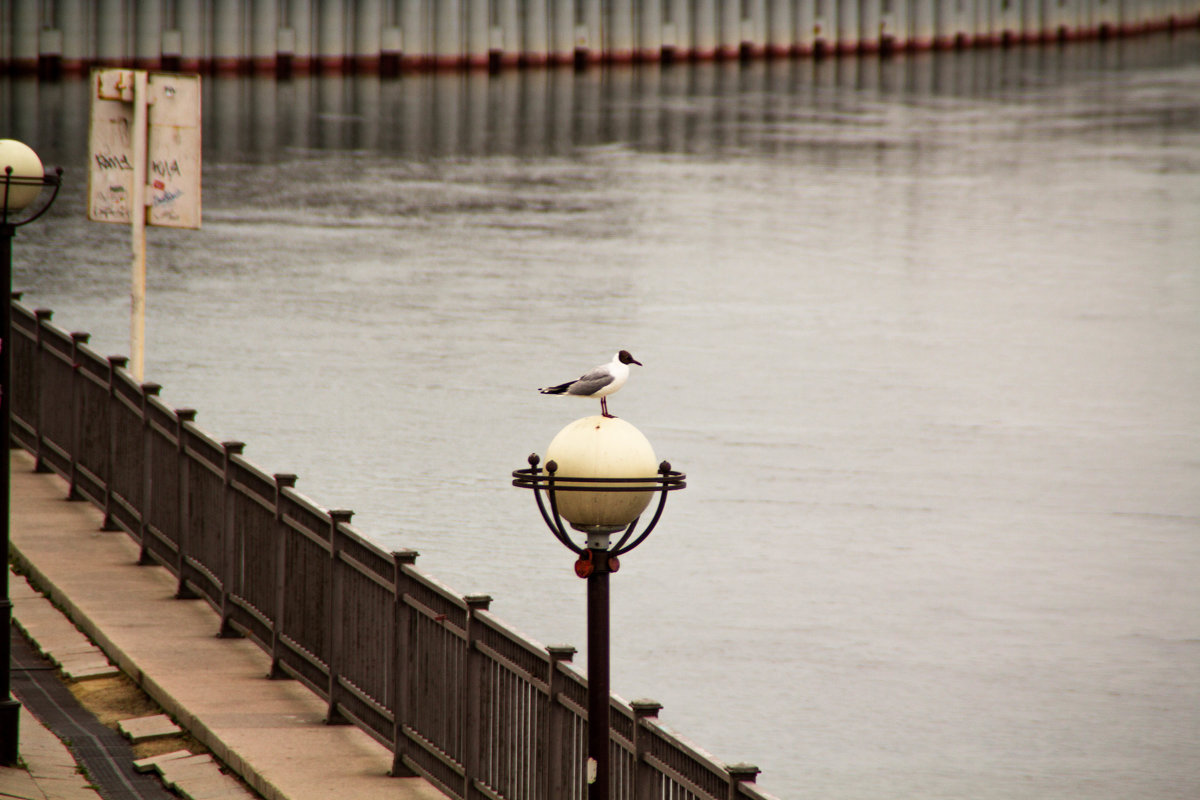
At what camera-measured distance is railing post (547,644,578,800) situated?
8.36m

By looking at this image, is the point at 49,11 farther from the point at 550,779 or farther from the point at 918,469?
the point at 550,779

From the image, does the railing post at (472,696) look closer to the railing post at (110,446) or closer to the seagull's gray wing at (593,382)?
the seagull's gray wing at (593,382)

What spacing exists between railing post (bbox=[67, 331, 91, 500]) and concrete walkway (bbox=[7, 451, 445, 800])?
0.66 ft

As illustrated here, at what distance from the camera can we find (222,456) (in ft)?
39.0

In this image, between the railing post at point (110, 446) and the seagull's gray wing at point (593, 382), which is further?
the railing post at point (110, 446)

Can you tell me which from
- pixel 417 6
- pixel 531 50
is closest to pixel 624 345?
pixel 417 6


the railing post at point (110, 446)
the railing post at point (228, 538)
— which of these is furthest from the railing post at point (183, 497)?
the railing post at point (110, 446)

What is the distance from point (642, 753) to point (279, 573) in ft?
12.9

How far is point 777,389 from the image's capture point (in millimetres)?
25609

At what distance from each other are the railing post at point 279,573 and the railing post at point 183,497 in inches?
62.6

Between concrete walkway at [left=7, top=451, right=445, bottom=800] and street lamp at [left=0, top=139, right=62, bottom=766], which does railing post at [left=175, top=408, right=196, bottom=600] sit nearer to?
concrete walkway at [left=7, top=451, right=445, bottom=800]

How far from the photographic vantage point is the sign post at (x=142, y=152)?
52.7ft

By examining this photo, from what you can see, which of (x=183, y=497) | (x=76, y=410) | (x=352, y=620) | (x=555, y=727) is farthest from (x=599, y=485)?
(x=76, y=410)

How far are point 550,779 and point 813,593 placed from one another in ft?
27.9
